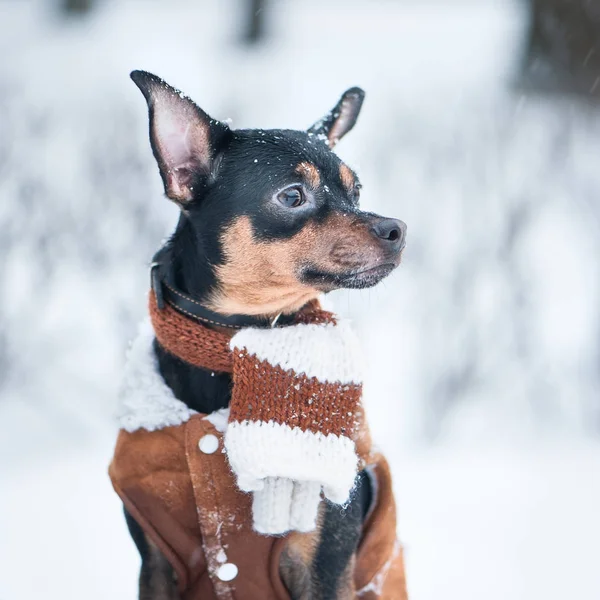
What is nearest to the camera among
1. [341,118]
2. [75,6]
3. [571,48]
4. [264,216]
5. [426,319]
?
[264,216]

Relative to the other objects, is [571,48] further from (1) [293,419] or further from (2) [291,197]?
(1) [293,419]

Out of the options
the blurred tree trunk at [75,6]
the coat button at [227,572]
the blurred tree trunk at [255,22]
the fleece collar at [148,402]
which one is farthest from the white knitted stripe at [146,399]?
the blurred tree trunk at [75,6]

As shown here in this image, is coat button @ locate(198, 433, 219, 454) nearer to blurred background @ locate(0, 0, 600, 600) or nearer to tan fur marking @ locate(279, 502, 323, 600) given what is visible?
tan fur marking @ locate(279, 502, 323, 600)

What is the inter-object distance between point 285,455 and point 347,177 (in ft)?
2.98

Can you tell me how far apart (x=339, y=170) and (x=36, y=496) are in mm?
2661

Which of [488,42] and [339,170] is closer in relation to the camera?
[339,170]

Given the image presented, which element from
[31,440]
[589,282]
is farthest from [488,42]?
[31,440]

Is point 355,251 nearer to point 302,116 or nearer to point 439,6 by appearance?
point 302,116

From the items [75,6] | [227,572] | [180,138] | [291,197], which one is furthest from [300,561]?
[75,6]

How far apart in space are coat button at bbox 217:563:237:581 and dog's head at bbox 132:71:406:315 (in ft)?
2.47

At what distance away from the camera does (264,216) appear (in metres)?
2.25

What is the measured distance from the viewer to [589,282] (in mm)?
5289

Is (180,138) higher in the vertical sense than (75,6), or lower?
lower

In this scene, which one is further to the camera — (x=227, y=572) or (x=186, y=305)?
(x=186, y=305)
